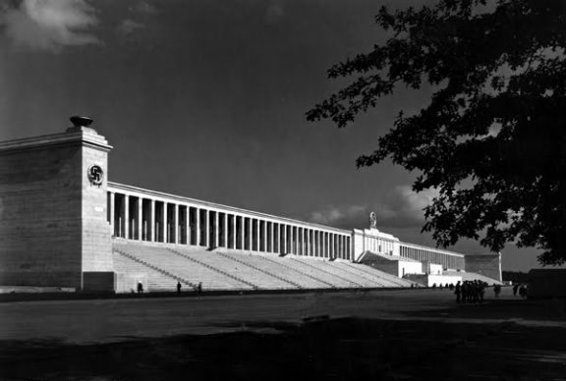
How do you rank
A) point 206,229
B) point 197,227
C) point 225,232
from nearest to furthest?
point 197,227 < point 206,229 < point 225,232

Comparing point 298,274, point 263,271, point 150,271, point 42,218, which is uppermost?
point 42,218

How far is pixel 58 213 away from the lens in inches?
1953

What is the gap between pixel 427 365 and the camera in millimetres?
12680

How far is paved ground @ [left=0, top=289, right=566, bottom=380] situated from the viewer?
11.5 meters

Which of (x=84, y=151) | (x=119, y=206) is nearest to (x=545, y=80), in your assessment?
(x=84, y=151)

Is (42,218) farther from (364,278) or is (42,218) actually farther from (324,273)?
(364,278)

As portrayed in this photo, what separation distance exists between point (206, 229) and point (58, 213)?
4005cm

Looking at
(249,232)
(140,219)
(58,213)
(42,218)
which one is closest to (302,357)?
(58,213)

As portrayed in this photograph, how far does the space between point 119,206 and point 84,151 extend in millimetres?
26146

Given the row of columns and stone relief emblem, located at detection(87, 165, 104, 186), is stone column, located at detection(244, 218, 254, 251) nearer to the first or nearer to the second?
the row of columns

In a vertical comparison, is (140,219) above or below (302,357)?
above

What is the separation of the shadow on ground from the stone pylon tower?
32580 mm

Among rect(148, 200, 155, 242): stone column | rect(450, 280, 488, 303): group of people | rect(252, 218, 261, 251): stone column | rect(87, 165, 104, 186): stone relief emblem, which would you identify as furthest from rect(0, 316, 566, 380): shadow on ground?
rect(252, 218, 261, 251): stone column

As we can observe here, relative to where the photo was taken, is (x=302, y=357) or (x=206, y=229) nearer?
(x=302, y=357)
